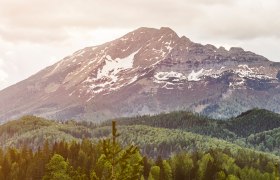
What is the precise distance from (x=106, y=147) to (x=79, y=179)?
251 centimetres

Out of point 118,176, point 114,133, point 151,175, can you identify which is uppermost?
point 114,133

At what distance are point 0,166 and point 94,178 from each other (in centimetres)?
17615

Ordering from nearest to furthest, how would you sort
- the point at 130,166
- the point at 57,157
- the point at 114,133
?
the point at 114,133, the point at 130,166, the point at 57,157

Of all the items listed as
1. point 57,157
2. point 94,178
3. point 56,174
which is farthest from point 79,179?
point 57,157

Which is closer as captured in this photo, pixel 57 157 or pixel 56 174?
pixel 56 174

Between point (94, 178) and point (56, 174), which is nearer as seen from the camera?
point (94, 178)

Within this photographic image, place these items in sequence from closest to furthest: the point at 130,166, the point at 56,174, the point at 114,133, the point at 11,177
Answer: the point at 114,133 < the point at 130,166 < the point at 56,174 < the point at 11,177

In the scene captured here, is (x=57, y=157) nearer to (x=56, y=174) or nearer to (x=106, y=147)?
(x=56, y=174)

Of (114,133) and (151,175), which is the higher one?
(114,133)

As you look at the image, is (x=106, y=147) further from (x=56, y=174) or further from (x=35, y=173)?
(x=35, y=173)

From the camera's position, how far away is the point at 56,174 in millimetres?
167625

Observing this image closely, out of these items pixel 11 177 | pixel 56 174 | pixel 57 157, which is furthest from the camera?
pixel 11 177

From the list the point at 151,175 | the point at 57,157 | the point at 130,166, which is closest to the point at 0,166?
the point at 57,157

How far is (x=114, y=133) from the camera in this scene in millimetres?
30734
